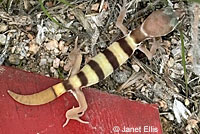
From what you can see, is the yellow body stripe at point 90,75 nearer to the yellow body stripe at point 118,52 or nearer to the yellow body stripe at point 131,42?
the yellow body stripe at point 118,52

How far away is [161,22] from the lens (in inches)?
87.7

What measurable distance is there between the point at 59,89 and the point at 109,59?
0.34m

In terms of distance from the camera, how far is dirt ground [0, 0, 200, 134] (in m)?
2.34

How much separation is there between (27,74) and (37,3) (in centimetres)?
48

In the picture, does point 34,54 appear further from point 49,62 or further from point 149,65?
point 149,65

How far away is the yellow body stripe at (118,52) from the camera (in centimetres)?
224

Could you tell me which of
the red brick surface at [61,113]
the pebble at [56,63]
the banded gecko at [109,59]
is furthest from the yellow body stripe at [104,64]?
the pebble at [56,63]

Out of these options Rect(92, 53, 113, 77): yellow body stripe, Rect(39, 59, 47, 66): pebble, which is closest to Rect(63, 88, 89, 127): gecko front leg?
Rect(92, 53, 113, 77): yellow body stripe

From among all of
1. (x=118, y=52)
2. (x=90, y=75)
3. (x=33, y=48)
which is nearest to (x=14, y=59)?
(x=33, y=48)

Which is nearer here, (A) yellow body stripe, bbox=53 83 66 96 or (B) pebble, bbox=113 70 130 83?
(A) yellow body stripe, bbox=53 83 66 96

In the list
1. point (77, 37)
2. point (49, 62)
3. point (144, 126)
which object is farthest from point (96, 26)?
point (144, 126)

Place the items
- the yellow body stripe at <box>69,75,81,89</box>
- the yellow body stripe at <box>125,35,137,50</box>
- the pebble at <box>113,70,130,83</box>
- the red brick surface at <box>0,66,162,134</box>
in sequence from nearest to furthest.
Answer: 1. the red brick surface at <box>0,66,162,134</box>
2. the yellow body stripe at <box>69,75,81,89</box>
3. the yellow body stripe at <box>125,35,137,50</box>
4. the pebble at <box>113,70,130,83</box>

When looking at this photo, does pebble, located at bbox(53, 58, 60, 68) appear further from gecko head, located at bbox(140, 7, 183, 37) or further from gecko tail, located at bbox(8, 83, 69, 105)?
gecko head, located at bbox(140, 7, 183, 37)

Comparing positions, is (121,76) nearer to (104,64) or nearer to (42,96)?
(104,64)
